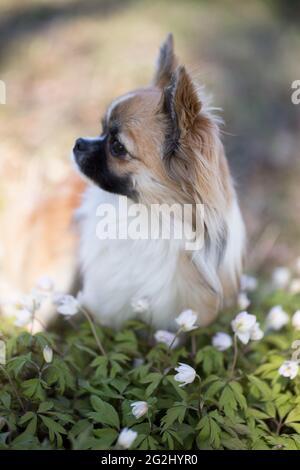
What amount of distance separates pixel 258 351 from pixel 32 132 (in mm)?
3221

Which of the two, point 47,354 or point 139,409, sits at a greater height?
point 47,354

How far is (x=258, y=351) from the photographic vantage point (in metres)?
3.07

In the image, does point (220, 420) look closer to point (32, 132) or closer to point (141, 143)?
point (141, 143)

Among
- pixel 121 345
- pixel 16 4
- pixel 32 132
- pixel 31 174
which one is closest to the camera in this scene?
pixel 121 345

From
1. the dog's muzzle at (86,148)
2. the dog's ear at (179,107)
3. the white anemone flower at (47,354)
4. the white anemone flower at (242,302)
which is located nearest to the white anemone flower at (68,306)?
the white anemone flower at (47,354)

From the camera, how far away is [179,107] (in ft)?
8.17

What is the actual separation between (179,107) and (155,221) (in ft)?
2.06

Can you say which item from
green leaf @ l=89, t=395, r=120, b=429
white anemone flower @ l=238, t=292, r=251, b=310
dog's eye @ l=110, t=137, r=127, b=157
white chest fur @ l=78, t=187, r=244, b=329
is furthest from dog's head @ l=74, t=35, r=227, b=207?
green leaf @ l=89, t=395, r=120, b=429

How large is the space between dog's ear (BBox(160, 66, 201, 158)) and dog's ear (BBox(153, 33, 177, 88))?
0.45 metres

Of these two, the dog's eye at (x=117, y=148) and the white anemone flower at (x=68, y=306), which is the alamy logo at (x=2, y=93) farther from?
the white anemone flower at (x=68, y=306)

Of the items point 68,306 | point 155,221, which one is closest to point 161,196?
point 155,221

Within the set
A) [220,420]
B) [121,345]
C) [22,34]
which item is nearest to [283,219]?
[121,345]

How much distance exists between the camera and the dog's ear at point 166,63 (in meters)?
3.06

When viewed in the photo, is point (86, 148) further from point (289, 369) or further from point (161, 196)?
point (289, 369)
